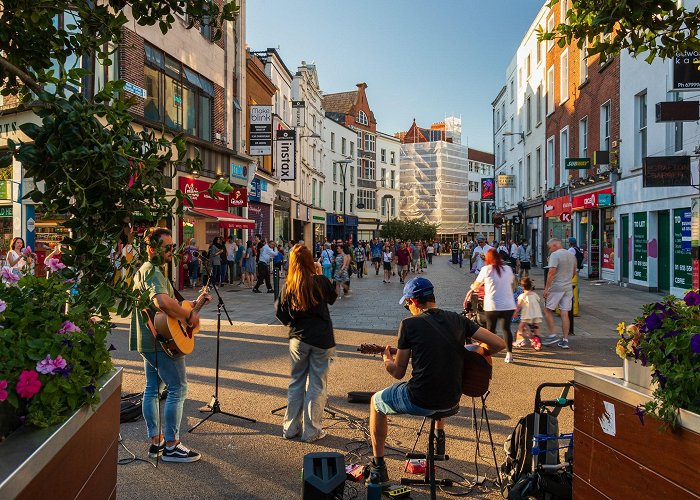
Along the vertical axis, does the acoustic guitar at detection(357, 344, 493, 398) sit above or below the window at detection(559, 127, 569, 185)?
below

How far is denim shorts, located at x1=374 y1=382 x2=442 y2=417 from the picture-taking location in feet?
13.6

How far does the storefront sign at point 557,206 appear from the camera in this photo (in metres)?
27.8

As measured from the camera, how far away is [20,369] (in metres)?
2.30

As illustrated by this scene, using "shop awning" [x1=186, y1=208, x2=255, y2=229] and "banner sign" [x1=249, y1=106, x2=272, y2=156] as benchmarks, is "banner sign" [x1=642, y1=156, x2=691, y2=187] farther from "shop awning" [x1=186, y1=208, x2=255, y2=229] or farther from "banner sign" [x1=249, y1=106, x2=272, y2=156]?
"banner sign" [x1=249, y1=106, x2=272, y2=156]

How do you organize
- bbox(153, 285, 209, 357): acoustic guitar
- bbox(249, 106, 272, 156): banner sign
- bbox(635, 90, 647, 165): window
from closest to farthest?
bbox(153, 285, 209, 357): acoustic guitar → bbox(635, 90, 647, 165): window → bbox(249, 106, 272, 156): banner sign

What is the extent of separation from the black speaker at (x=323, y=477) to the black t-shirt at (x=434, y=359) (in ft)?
2.68

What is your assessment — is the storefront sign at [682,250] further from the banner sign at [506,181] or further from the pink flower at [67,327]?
the banner sign at [506,181]

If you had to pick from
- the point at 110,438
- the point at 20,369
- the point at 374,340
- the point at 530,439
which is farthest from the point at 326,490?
the point at 374,340

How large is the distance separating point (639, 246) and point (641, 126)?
4.16 m

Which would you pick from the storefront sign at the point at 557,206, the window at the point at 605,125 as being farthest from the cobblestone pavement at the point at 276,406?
the storefront sign at the point at 557,206

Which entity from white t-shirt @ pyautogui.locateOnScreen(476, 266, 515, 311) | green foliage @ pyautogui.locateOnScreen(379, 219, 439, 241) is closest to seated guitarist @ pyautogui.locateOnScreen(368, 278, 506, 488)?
white t-shirt @ pyautogui.locateOnScreen(476, 266, 515, 311)

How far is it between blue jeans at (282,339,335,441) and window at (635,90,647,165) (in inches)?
708

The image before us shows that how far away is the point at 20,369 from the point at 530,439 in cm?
322

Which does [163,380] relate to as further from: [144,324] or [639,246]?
[639,246]
